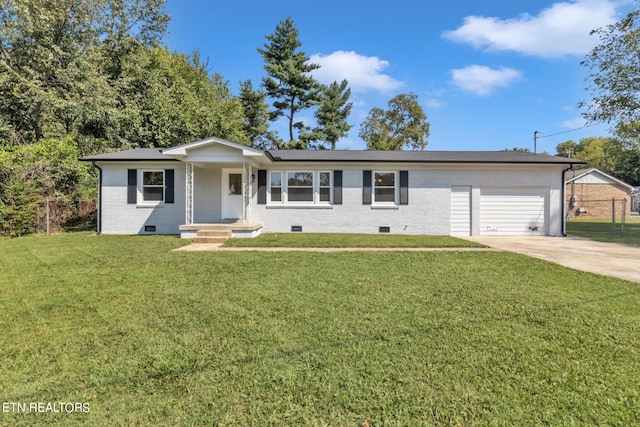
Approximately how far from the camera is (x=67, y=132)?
1758 cm

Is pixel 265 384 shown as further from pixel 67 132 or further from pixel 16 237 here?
pixel 67 132

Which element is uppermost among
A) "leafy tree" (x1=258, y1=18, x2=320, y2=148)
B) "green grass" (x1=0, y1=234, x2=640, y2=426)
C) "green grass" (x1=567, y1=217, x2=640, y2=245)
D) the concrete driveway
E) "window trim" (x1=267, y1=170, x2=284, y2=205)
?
"leafy tree" (x1=258, y1=18, x2=320, y2=148)

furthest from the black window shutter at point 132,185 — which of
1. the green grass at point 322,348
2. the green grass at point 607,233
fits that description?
the green grass at point 607,233

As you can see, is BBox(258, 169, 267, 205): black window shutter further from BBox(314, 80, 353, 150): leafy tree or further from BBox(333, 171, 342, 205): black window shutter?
BBox(314, 80, 353, 150): leafy tree

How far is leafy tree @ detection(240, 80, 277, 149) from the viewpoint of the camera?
2516 cm

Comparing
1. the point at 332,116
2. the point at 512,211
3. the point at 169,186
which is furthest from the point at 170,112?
the point at 512,211

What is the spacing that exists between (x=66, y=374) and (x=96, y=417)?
29.6 inches

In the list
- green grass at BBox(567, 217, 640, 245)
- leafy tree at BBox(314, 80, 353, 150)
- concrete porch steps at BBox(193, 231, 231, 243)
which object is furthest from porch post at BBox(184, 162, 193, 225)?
leafy tree at BBox(314, 80, 353, 150)

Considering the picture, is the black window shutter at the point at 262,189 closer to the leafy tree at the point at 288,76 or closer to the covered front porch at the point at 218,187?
the covered front porch at the point at 218,187

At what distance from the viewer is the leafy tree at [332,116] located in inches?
1049

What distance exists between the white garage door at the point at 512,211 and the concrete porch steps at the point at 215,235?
9.66m

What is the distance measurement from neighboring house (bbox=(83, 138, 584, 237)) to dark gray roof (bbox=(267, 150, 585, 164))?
2.1 inches

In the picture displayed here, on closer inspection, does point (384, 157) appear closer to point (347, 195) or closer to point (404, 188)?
point (404, 188)

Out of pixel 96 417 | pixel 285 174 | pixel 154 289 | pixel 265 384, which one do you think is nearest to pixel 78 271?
pixel 154 289
